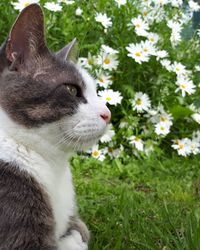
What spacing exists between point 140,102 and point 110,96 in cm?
28

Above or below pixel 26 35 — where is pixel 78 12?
below

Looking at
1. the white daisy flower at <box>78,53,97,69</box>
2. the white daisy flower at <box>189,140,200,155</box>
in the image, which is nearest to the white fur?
the white daisy flower at <box>78,53,97,69</box>

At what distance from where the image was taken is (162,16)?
404 cm

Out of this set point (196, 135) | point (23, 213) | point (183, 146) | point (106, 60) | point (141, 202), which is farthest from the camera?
point (196, 135)

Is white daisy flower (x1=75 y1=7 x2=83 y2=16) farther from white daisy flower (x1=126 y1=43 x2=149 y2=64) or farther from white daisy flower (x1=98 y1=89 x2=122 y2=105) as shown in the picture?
white daisy flower (x1=98 y1=89 x2=122 y2=105)

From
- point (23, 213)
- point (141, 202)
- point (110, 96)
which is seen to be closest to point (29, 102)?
point (23, 213)

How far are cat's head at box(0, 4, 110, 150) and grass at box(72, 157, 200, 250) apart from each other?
0.53 metres

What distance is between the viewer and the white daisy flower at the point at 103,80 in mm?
3466

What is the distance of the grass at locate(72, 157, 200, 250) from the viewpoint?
213 centimetres

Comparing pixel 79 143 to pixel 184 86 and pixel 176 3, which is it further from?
pixel 176 3

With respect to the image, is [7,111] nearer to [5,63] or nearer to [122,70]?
[5,63]

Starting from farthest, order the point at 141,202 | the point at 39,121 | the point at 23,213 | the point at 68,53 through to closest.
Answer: the point at 141,202 → the point at 68,53 → the point at 39,121 → the point at 23,213

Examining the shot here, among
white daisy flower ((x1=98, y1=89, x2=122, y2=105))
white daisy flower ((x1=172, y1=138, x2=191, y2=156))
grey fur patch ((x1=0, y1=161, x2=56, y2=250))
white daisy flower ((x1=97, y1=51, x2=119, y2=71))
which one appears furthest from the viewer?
white daisy flower ((x1=172, y1=138, x2=191, y2=156))

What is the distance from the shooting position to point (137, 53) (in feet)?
11.5
